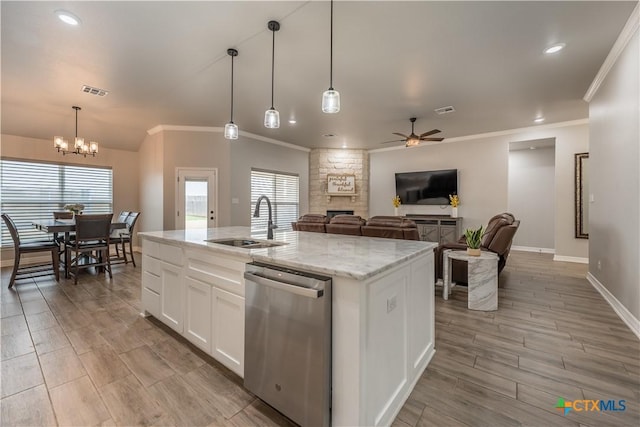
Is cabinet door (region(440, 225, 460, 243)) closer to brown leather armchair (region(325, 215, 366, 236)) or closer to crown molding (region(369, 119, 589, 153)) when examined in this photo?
crown molding (region(369, 119, 589, 153))

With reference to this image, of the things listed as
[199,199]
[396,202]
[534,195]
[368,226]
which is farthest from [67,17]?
[534,195]

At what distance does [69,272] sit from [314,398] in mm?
5030

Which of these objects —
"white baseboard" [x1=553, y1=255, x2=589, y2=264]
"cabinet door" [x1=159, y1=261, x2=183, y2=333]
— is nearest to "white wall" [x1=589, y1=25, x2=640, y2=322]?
"white baseboard" [x1=553, y1=255, x2=589, y2=264]

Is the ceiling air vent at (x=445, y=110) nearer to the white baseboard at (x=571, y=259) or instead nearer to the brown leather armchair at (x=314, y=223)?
the brown leather armchair at (x=314, y=223)

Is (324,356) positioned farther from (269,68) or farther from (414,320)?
(269,68)

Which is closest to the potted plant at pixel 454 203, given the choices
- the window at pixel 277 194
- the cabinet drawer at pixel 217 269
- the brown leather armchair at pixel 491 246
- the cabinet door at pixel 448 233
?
the cabinet door at pixel 448 233

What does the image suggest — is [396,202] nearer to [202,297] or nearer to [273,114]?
[273,114]

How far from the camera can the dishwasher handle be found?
1.27 meters

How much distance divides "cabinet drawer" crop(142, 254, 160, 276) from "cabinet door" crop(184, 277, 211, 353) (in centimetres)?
58

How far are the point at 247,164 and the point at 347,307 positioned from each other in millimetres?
5541

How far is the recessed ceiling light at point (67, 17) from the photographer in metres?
2.34

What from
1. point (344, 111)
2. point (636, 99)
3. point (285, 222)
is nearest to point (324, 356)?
point (636, 99)

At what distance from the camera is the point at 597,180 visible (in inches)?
141

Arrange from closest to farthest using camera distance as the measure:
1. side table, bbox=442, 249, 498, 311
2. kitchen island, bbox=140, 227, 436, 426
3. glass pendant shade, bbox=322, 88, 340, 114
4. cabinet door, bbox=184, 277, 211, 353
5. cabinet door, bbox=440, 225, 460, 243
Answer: kitchen island, bbox=140, 227, 436, 426 → cabinet door, bbox=184, 277, 211, 353 → glass pendant shade, bbox=322, 88, 340, 114 → side table, bbox=442, 249, 498, 311 → cabinet door, bbox=440, 225, 460, 243
